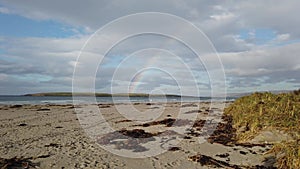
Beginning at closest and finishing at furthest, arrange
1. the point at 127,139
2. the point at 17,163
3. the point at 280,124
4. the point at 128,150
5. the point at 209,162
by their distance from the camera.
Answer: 1. the point at 17,163
2. the point at 209,162
3. the point at 128,150
4. the point at 280,124
5. the point at 127,139

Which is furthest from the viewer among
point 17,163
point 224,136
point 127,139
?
point 224,136

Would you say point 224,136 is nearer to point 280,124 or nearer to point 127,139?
point 280,124

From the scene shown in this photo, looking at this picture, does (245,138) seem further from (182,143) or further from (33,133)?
(33,133)

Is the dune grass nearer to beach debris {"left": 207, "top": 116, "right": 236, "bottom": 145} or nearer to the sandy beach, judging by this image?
beach debris {"left": 207, "top": 116, "right": 236, "bottom": 145}

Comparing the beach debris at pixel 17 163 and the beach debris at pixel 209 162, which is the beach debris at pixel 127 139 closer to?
the beach debris at pixel 209 162

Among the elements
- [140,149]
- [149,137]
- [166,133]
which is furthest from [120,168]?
[166,133]

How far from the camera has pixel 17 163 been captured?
735 centimetres

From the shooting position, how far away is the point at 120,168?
7.31m

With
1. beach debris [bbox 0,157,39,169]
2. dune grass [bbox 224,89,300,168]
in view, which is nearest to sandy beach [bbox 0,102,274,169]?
beach debris [bbox 0,157,39,169]

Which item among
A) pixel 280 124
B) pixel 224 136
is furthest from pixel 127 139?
pixel 280 124

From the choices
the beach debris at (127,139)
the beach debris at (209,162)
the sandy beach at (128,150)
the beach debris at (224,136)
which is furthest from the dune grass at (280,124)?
the beach debris at (127,139)

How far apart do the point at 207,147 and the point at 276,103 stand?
16.4 feet

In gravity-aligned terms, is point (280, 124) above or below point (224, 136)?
above

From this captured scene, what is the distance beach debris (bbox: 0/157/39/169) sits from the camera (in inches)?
279
